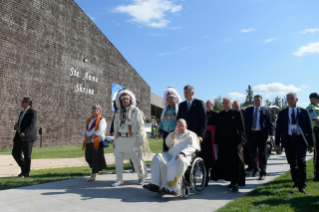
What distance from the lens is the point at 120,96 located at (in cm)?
668

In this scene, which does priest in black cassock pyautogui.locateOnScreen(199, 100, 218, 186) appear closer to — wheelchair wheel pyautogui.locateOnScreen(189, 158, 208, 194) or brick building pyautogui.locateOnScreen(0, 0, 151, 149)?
wheelchair wheel pyautogui.locateOnScreen(189, 158, 208, 194)

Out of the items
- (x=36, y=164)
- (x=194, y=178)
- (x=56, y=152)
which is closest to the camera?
(x=194, y=178)

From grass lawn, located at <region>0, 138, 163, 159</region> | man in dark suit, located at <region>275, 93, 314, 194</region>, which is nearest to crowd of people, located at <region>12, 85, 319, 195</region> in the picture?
man in dark suit, located at <region>275, 93, 314, 194</region>

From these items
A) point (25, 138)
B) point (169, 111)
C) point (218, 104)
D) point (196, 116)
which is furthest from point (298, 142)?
point (218, 104)

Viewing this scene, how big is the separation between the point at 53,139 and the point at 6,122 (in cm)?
405

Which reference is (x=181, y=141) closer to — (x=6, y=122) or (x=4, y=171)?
(x=4, y=171)

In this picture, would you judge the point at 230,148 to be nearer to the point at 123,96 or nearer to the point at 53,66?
the point at 123,96

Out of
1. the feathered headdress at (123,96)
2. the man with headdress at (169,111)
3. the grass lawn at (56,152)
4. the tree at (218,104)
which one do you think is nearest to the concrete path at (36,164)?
the grass lawn at (56,152)

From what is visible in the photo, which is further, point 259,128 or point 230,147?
point 259,128

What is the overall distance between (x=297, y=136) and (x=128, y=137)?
3547 millimetres

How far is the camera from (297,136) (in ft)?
19.8

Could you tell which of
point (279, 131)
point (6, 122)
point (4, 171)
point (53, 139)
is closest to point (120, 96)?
point (279, 131)

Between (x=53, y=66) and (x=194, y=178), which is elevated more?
(x=53, y=66)

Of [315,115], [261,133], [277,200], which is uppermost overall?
[315,115]
